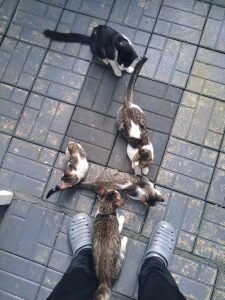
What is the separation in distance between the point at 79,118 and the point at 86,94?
0.29 metres

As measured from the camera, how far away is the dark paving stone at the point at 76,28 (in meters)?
4.61

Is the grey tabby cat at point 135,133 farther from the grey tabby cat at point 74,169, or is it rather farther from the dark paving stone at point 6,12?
the dark paving stone at point 6,12

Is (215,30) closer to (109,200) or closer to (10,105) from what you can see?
(109,200)

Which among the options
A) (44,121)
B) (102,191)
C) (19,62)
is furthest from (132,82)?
(19,62)

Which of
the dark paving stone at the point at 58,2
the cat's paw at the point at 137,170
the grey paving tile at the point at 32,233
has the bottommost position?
the grey paving tile at the point at 32,233

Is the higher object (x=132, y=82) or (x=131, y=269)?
(x=132, y=82)

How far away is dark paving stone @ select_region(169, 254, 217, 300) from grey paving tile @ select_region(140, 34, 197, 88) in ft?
6.36

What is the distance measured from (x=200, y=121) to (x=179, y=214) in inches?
41.7

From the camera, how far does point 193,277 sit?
4.05 meters

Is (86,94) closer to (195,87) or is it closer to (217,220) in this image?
(195,87)

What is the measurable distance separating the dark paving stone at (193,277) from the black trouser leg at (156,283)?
32cm

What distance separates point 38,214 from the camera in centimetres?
423

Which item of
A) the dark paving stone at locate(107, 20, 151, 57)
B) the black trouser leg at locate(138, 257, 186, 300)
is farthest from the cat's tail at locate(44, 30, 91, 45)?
the black trouser leg at locate(138, 257, 186, 300)

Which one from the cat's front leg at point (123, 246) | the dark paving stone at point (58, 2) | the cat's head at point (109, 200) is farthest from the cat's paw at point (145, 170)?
the dark paving stone at point (58, 2)
